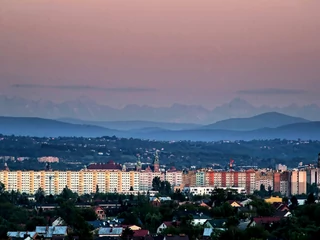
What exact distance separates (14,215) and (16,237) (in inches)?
447

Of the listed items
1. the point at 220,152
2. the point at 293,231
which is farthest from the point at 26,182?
the point at 220,152

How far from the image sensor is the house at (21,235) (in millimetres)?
41625

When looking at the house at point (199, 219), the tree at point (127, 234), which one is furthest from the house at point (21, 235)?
the house at point (199, 219)

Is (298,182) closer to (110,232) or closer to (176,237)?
(110,232)

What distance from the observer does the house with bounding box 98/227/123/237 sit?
44.1 metres

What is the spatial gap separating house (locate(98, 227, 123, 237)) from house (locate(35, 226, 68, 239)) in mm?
1201

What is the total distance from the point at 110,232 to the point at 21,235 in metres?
3.29

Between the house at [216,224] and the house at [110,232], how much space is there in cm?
295

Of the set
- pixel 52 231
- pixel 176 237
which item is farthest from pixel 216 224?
pixel 52 231

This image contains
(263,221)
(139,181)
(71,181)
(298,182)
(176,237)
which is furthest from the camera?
(139,181)

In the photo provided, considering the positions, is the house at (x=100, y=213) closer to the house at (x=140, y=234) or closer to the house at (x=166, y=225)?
the house at (x=166, y=225)

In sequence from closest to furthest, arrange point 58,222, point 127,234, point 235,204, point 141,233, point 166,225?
1. point 127,234
2. point 141,233
3. point 166,225
4. point 58,222
5. point 235,204

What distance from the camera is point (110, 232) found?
147 ft

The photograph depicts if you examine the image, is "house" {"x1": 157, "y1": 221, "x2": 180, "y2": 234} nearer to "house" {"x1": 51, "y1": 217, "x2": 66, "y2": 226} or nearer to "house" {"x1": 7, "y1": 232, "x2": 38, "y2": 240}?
"house" {"x1": 51, "y1": 217, "x2": 66, "y2": 226}
